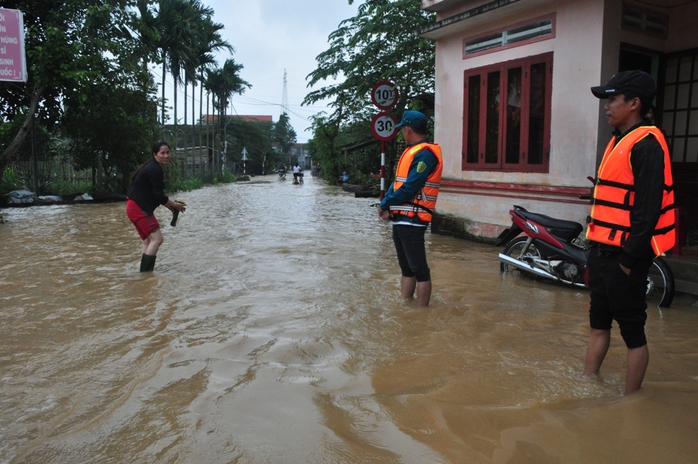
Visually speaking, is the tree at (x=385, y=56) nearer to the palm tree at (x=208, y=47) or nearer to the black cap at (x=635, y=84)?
the black cap at (x=635, y=84)

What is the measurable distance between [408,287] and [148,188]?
10.9ft

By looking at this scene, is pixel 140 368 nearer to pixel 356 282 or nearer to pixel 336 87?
pixel 356 282

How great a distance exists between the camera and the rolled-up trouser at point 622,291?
2977mm

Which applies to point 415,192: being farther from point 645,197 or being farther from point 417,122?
point 645,197

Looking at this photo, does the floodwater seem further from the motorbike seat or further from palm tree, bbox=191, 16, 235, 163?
palm tree, bbox=191, 16, 235, 163

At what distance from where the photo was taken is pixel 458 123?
31.7 feet

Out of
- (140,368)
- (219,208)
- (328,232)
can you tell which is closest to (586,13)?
(328,232)

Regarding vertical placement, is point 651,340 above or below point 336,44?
below

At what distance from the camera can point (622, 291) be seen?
9.80ft

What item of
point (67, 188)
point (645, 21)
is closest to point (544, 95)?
point (645, 21)

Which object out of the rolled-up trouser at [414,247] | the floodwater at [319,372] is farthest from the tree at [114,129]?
the rolled-up trouser at [414,247]

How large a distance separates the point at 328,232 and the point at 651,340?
6.98 meters

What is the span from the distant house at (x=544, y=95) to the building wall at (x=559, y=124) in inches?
0.6

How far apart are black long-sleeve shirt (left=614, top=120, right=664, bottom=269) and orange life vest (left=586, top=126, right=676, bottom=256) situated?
0.17ft
